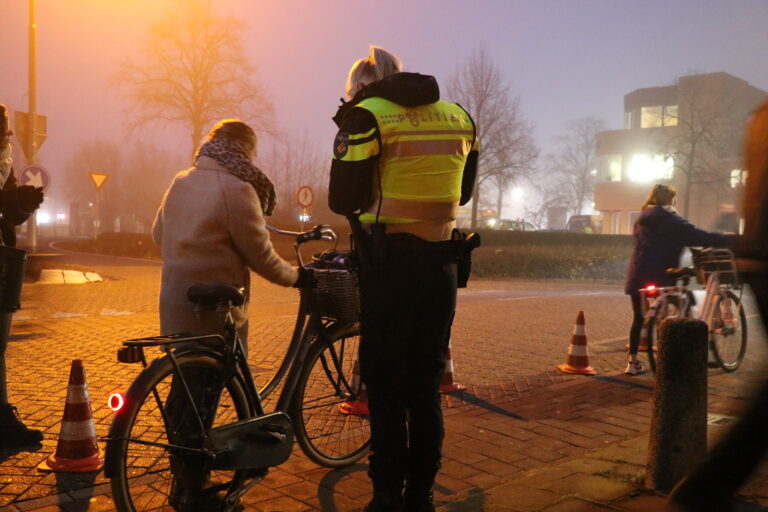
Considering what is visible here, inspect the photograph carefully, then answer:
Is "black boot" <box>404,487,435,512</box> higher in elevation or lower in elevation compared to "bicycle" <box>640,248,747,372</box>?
lower

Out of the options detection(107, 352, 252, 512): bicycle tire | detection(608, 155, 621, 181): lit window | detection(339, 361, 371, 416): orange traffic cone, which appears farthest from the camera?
detection(608, 155, 621, 181): lit window

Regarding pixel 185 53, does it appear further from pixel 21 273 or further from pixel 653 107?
pixel 653 107

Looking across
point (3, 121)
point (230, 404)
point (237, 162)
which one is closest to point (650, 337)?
point (230, 404)

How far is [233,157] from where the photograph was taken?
3.31 metres

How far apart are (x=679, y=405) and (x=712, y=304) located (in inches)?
145

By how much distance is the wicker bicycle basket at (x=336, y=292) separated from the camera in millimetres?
3617

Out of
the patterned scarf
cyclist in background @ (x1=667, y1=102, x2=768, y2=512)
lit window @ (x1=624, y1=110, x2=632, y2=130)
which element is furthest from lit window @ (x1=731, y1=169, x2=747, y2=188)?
lit window @ (x1=624, y1=110, x2=632, y2=130)

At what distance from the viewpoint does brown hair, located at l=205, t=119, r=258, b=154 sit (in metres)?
3.39

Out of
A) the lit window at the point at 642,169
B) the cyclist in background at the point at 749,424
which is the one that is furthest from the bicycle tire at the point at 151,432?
the lit window at the point at 642,169

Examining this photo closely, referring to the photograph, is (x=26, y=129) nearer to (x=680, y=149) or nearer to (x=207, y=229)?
(x=207, y=229)

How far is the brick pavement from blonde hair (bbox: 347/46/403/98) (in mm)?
1874

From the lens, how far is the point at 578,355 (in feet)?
23.0

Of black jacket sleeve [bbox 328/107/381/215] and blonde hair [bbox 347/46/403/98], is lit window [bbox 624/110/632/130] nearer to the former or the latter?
blonde hair [bbox 347/46/403/98]

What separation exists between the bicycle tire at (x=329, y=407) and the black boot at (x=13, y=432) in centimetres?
170
